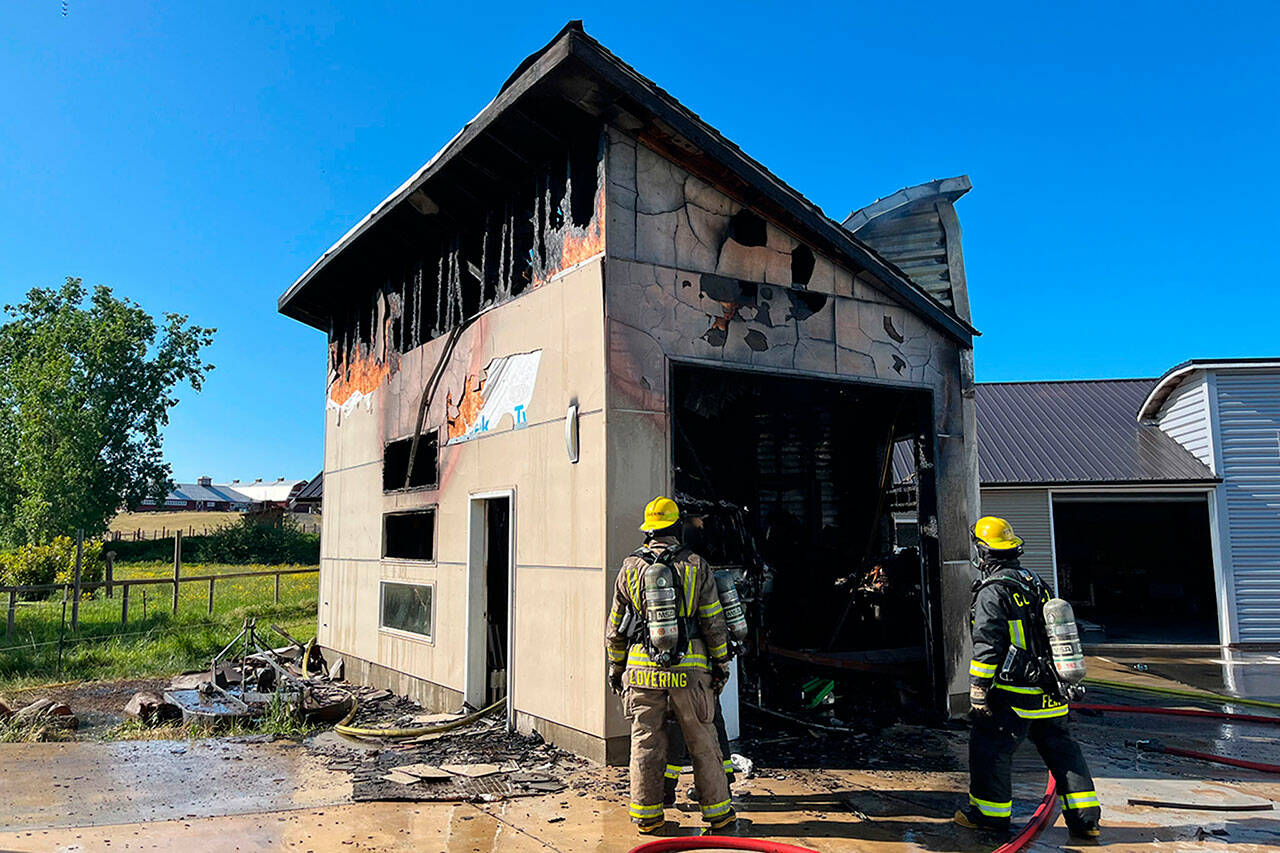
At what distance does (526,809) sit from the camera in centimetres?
562

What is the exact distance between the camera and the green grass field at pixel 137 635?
38.9ft

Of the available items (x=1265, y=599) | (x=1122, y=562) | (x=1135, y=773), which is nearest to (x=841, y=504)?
(x=1135, y=773)

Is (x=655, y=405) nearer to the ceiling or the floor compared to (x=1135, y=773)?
nearer to the ceiling

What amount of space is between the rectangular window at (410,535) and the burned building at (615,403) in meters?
0.06

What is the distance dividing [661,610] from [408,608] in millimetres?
5683

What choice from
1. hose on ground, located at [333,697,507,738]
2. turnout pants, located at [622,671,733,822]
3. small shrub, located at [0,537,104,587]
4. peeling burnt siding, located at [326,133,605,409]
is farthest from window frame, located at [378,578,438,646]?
small shrub, located at [0,537,104,587]

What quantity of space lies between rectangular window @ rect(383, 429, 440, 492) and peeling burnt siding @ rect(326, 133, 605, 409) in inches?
43.6

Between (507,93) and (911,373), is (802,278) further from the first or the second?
(507,93)

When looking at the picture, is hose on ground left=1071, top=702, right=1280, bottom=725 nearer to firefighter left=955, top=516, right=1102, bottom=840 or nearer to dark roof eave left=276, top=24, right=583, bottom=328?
firefighter left=955, top=516, right=1102, bottom=840

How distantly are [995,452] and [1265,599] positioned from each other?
214 inches

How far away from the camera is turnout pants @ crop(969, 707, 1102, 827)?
16.6 ft

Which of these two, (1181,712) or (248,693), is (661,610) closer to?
(248,693)

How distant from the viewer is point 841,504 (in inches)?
430

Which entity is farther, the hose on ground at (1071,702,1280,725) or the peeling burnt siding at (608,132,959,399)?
the hose on ground at (1071,702,1280,725)
